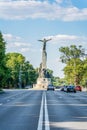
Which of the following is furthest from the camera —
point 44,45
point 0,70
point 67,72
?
point 67,72

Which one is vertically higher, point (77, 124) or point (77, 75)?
point (77, 75)

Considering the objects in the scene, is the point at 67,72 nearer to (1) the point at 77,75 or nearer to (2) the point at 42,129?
(1) the point at 77,75

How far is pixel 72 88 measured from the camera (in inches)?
3883

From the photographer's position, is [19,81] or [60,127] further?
[19,81]

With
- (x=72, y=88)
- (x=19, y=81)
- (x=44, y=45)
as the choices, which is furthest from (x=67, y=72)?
(x=72, y=88)

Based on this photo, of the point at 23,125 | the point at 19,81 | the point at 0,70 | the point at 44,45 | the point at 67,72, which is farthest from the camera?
the point at 19,81

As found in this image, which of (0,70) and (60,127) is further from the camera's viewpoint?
(0,70)

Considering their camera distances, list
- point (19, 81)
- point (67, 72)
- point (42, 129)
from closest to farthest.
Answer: point (42, 129) → point (67, 72) → point (19, 81)

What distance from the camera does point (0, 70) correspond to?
299 ft

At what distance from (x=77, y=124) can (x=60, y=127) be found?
146cm

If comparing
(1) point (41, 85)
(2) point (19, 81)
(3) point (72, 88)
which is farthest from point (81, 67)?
(3) point (72, 88)

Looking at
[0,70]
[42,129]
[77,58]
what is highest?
[77,58]

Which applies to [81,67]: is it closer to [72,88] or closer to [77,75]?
[77,75]

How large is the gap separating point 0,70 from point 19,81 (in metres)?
102
